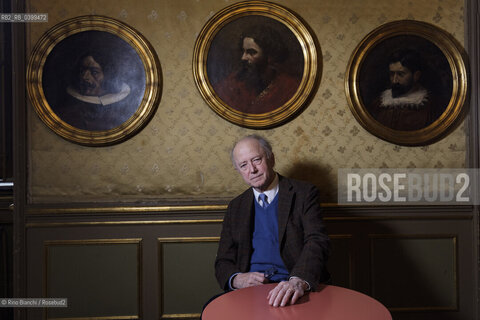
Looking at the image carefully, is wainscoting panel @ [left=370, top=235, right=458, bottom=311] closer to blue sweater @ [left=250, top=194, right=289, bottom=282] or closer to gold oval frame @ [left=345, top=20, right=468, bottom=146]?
gold oval frame @ [left=345, top=20, right=468, bottom=146]

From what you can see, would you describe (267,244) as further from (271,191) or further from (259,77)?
(259,77)

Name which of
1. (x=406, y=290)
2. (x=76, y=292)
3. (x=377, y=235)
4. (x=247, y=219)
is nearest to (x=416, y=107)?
(x=377, y=235)

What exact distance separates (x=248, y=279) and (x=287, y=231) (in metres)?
0.36

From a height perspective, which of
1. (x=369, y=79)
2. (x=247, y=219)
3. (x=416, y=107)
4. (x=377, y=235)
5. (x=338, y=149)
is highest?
(x=369, y=79)

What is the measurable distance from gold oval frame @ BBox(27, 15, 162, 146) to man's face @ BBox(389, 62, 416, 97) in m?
1.89

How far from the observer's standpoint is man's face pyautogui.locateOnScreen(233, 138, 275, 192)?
2273 mm

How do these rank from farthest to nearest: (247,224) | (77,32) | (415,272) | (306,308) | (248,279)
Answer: (415,272) → (77,32) → (247,224) → (248,279) → (306,308)

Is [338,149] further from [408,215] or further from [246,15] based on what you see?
[246,15]

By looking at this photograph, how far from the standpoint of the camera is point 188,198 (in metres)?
2.99

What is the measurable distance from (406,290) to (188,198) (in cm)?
192

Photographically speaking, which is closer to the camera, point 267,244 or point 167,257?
point 267,244

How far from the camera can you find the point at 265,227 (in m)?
2.29

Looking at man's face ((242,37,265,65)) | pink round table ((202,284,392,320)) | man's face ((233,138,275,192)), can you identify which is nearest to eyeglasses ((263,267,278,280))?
pink round table ((202,284,392,320))
